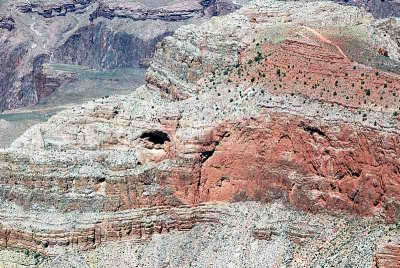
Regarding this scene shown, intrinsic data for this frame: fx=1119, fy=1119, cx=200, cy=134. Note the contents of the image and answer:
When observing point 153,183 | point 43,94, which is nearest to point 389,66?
point 153,183

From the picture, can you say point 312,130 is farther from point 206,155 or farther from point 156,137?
point 156,137

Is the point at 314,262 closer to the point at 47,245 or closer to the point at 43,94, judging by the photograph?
the point at 47,245

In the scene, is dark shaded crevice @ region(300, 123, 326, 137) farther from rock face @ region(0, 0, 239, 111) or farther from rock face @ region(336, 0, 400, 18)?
rock face @ region(336, 0, 400, 18)

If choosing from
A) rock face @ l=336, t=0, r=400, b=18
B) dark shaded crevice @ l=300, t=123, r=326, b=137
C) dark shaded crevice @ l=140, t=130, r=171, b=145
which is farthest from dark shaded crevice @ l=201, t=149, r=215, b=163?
rock face @ l=336, t=0, r=400, b=18

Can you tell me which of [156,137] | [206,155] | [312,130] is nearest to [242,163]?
[206,155]

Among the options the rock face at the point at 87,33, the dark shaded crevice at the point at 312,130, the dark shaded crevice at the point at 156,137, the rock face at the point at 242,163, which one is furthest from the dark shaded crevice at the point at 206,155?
the rock face at the point at 87,33
